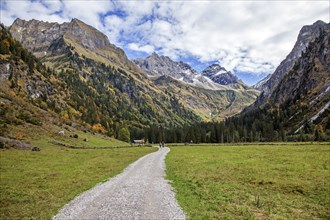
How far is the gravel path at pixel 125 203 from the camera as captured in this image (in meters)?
16.3

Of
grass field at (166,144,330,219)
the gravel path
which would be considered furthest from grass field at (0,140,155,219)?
grass field at (166,144,330,219)

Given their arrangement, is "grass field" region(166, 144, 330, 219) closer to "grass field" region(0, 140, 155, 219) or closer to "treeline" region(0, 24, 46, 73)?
"grass field" region(0, 140, 155, 219)

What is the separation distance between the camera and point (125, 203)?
1911cm

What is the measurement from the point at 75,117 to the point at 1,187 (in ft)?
468

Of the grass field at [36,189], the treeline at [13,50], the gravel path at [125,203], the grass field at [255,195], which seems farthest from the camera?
the treeline at [13,50]

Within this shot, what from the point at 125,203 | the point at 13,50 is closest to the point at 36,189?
the point at 125,203

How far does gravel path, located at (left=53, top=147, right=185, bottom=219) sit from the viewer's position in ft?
53.5

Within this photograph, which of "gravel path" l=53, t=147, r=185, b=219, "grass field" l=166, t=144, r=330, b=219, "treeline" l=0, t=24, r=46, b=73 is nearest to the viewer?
"gravel path" l=53, t=147, r=185, b=219

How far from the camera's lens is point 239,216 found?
1622cm

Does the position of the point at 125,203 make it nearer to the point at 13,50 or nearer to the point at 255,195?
the point at 255,195

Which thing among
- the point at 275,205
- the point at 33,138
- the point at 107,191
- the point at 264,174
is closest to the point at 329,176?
the point at 264,174

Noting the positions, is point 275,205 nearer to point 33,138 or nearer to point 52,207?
point 52,207

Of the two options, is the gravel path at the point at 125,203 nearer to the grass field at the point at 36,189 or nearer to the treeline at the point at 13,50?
the grass field at the point at 36,189

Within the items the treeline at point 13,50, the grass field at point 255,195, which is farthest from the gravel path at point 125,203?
the treeline at point 13,50
